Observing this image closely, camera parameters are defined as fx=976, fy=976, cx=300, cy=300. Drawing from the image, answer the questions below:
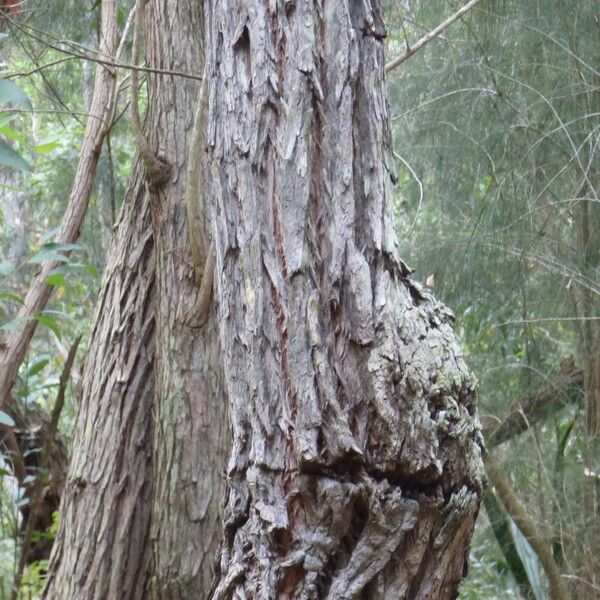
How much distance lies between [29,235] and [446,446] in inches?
232

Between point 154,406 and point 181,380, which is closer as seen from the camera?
point 181,380

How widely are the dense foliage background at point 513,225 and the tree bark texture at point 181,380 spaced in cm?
44

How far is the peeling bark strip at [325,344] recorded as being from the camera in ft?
3.67

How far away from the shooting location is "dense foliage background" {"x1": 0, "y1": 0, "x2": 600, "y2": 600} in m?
3.17

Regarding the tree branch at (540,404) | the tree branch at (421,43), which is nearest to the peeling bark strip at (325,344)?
the tree branch at (421,43)

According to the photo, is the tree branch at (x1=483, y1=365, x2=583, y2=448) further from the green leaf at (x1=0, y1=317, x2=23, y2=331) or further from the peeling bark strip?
the peeling bark strip

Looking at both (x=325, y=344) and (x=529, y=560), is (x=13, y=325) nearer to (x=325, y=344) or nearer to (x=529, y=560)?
(x=325, y=344)

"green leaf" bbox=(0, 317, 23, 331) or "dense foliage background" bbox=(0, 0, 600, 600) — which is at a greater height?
"dense foliage background" bbox=(0, 0, 600, 600)

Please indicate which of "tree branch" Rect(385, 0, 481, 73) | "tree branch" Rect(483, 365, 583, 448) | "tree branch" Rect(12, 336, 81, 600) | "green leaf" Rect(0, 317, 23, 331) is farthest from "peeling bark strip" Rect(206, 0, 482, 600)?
"tree branch" Rect(483, 365, 583, 448)

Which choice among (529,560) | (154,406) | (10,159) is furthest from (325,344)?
(529,560)

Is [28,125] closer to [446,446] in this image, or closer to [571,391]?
[571,391]

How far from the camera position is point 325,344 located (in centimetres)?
116

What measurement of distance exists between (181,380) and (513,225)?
127cm

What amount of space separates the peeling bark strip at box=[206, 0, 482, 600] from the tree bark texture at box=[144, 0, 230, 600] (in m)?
1.03
